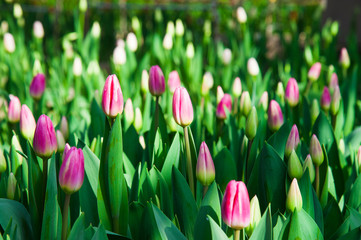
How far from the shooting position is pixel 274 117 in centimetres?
130

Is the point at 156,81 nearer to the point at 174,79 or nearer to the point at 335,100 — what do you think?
the point at 174,79

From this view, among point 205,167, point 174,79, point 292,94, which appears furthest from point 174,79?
point 205,167

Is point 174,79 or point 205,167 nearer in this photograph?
point 205,167

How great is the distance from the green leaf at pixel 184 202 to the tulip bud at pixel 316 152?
0.33 metres

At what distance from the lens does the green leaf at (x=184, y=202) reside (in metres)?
0.97

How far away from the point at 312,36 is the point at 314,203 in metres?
2.89

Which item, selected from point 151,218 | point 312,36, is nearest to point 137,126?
point 151,218

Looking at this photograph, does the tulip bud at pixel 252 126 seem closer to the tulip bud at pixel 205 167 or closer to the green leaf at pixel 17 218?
the tulip bud at pixel 205 167

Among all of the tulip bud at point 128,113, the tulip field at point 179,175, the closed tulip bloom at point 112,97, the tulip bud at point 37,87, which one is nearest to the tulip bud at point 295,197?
the tulip field at point 179,175

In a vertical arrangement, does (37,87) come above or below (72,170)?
above

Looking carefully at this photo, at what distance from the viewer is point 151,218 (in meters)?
0.91

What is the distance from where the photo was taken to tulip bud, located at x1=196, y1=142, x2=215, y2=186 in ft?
3.16

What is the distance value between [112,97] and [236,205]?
39 cm

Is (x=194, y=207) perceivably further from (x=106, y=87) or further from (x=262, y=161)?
(x=106, y=87)
